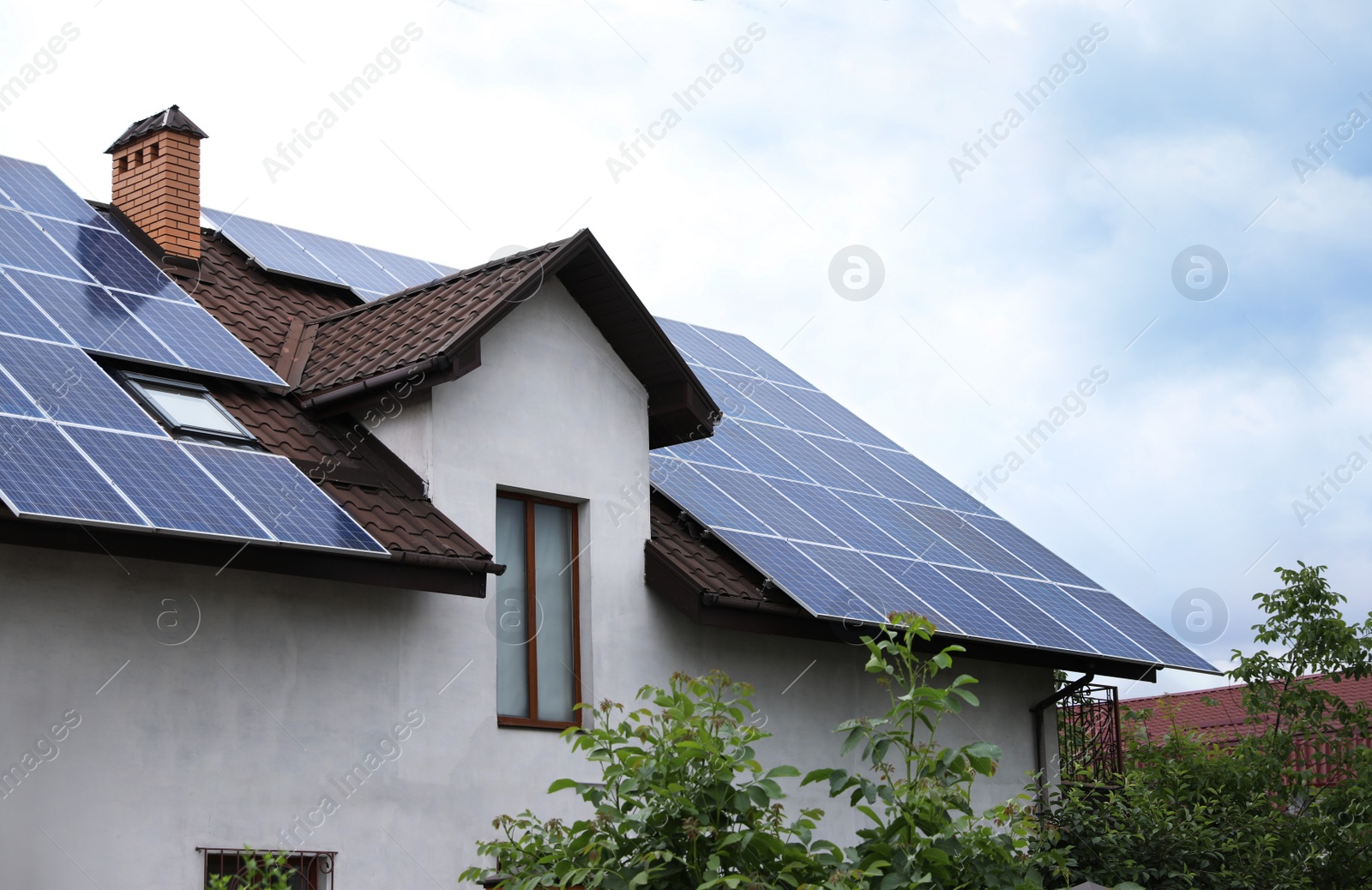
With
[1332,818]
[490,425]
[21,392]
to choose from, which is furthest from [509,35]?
[1332,818]

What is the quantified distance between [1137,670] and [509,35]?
1053cm

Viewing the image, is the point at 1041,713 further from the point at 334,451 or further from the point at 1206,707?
the point at 1206,707

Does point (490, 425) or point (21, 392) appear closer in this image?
point (21, 392)

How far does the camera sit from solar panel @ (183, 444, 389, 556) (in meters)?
11.1

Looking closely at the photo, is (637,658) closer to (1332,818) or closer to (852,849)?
(852,849)

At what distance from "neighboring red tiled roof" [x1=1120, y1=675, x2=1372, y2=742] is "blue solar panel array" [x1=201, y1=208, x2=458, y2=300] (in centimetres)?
1983

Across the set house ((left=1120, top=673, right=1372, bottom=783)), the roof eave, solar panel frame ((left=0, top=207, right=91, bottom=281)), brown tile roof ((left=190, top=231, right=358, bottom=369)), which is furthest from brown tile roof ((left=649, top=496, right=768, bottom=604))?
house ((left=1120, top=673, right=1372, bottom=783))

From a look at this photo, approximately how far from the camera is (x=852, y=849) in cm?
805

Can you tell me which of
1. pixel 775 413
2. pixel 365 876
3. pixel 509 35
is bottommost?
pixel 365 876

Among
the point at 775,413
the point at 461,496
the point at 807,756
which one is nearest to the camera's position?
the point at 461,496

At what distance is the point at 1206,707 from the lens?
3834 centimetres

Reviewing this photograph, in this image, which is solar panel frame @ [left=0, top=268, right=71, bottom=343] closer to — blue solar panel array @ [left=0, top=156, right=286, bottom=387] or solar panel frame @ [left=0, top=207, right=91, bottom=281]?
blue solar panel array @ [left=0, top=156, right=286, bottom=387]

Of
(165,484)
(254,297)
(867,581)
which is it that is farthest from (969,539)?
(165,484)

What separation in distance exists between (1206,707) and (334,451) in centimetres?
3057
